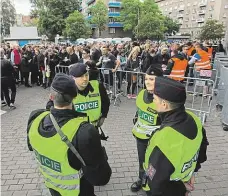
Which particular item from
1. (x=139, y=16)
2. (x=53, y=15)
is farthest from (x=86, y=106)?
(x=139, y=16)

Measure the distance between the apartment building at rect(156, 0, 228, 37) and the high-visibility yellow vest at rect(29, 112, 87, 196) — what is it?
81719mm

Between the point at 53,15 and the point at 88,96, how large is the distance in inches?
1938

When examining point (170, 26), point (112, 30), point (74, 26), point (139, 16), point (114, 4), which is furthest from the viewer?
point (170, 26)

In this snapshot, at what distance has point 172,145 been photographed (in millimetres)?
1776

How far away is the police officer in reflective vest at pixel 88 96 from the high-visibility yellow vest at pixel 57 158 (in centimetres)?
118

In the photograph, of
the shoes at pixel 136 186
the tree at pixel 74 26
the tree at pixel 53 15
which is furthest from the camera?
the tree at pixel 53 15

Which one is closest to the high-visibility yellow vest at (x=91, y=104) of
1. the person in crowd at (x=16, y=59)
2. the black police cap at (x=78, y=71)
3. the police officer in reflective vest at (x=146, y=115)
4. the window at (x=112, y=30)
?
the black police cap at (x=78, y=71)

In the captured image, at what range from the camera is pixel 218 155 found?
4730 mm

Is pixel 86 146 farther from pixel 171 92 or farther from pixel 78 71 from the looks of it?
pixel 78 71

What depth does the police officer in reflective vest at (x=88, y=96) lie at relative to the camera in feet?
10.5

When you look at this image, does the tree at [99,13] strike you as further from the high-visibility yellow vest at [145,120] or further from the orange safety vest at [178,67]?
the high-visibility yellow vest at [145,120]

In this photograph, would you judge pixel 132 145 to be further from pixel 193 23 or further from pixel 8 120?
pixel 193 23

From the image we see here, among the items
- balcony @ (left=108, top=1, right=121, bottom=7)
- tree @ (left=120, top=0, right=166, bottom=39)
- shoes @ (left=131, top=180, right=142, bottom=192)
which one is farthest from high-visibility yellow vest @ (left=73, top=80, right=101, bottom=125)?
balcony @ (left=108, top=1, right=121, bottom=7)

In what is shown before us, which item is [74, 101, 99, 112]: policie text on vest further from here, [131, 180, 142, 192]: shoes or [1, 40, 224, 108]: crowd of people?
[1, 40, 224, 108]: crowd of people
